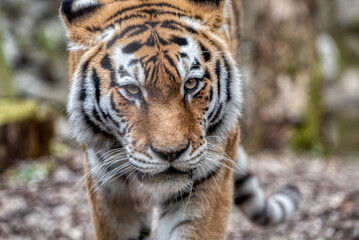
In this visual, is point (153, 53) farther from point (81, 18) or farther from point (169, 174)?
point (169, 174)

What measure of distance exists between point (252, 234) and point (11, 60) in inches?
237

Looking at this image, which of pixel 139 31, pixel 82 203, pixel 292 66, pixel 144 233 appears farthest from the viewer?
pixel 292 66

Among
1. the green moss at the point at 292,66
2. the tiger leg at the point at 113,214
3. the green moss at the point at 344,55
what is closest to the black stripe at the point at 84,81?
the tiger leg at the point at 113,214

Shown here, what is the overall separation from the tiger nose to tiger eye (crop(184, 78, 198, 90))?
11.2 inches

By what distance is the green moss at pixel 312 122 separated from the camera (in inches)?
308

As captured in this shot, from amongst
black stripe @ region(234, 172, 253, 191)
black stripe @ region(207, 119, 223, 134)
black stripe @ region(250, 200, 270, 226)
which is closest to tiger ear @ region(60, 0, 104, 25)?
black stripe @ region(207, 119, 223, 134)

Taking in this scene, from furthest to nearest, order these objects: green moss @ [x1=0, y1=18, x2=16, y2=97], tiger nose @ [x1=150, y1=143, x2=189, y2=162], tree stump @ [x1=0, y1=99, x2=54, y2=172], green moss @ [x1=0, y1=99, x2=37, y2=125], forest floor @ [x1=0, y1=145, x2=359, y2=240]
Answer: green moss @ [x1=0, y1=18, x2=16, y2=97], green moss @ [x1=0, y1=99, x2=37, y2=125], tree stump @ [x1=0, y1=99, x2=54, y2=172], forest floor @ [x1=0, y1=145, x2=359, y2=240], tiger nose @ [x1=150, y1=143, x2=189, y2=162]

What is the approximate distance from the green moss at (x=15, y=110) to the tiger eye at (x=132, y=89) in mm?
3864

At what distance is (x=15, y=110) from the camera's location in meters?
6.20

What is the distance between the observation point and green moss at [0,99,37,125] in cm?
592

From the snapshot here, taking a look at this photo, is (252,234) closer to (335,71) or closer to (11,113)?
(11,113)

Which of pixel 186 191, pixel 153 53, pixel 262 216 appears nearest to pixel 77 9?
pixel 153 53

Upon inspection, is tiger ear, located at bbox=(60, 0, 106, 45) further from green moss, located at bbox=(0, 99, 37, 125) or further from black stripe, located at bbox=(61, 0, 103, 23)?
green moss, located at bbox=(0, 99, 37, 125)

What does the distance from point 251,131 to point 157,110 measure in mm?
5857
